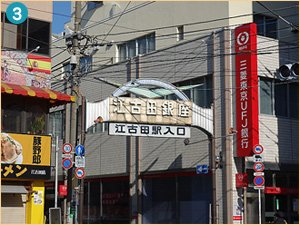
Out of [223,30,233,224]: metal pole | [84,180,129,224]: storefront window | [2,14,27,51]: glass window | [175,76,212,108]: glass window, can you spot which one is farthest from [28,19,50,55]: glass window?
[84,180,129,224]: storefront window

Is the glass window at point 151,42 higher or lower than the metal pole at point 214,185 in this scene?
higher

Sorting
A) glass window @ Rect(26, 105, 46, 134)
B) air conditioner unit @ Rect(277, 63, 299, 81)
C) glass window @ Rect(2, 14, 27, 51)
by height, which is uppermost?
glass window @ Rect(2, 14, 27, 51)

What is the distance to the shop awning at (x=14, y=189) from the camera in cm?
2305

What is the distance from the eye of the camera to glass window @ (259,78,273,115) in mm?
29594

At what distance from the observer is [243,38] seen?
28641 mm

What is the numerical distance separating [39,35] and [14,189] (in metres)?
7.46

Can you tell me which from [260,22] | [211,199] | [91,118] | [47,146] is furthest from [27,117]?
[260,22]

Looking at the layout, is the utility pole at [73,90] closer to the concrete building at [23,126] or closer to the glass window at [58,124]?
the concrete building at [23,126]

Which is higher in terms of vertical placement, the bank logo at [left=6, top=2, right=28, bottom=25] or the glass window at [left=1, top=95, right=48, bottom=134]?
the bank logo at [left=6, top=2, right=28, bottom=25]

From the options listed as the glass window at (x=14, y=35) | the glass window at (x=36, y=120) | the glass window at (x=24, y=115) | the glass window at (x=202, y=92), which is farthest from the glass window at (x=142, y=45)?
the glass window at (x=36, y=120)

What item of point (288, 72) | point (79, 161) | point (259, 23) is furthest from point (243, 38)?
point (79, 161)

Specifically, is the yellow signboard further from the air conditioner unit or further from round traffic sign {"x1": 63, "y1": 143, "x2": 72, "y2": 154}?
the air conditioner unit

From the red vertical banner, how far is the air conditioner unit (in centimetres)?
188

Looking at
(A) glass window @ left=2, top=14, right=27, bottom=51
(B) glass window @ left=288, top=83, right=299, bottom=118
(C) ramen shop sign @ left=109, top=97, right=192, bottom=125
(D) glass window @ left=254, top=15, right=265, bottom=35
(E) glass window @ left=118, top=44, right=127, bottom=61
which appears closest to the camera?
(A) glass window @ left=2, top=14, right=27, bottom=51
